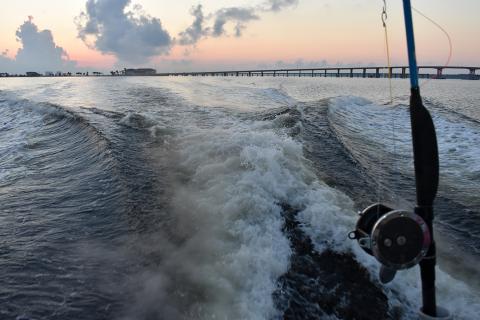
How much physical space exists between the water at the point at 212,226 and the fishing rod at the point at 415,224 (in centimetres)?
91

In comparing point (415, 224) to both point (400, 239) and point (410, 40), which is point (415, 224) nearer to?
point (400, 239)

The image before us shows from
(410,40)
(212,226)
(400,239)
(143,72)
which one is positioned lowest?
(212,226)

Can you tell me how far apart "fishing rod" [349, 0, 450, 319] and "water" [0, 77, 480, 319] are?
91 centimetres

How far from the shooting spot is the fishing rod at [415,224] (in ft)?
9.55

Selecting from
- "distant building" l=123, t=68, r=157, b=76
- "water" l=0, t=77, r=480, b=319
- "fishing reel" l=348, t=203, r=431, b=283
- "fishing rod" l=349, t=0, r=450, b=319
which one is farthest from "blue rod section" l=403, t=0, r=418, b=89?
"distant building" l=123, t=68, r=157, b=76

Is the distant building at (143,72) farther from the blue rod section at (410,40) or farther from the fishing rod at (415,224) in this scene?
the fishing rod at (415,224)

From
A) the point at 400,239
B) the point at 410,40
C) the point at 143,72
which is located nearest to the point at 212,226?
the point at 400,239

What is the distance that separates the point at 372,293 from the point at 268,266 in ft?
3.90

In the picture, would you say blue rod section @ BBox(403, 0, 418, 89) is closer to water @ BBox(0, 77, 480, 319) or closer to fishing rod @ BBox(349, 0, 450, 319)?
fishing rod @ BBox(349, 0, 450, 319)

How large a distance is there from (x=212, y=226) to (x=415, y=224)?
3.06 metres

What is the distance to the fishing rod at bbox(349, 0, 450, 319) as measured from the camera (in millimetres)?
2912

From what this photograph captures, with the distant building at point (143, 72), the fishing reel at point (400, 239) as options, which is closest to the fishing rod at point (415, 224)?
the fishing reel at point (400, 239)

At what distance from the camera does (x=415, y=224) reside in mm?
2906

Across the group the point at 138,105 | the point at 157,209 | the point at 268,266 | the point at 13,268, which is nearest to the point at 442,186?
the point at 268,266
